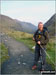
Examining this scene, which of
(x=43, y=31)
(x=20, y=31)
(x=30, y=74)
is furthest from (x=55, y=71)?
(x=20, y=31)

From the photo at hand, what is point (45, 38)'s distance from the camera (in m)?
8.89

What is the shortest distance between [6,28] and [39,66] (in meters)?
22.7

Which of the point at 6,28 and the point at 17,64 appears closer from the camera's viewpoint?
the point at 17,64

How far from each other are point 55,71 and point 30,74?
887 millimetres

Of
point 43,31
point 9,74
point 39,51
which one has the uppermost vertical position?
point 43,31

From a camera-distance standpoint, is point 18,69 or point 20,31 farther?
point 20,31

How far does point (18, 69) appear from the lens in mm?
8859

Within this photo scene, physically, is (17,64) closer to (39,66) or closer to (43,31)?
(39,66)

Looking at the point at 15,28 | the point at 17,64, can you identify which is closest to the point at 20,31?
the point at 15,28

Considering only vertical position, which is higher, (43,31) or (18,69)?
(43,31)

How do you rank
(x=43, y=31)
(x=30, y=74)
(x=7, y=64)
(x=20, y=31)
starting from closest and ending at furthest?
(x=30, y=74)
(x=43, y=31)
(x=7, y=64)
(x=20, y=31)

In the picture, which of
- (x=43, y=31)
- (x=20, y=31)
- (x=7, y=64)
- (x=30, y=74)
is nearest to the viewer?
(x=30, y=74)

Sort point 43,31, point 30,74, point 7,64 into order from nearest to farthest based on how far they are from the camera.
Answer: point 30,74 < point 43,31 < point 7,64

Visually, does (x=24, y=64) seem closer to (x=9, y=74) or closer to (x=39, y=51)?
(x=39, y=51)
